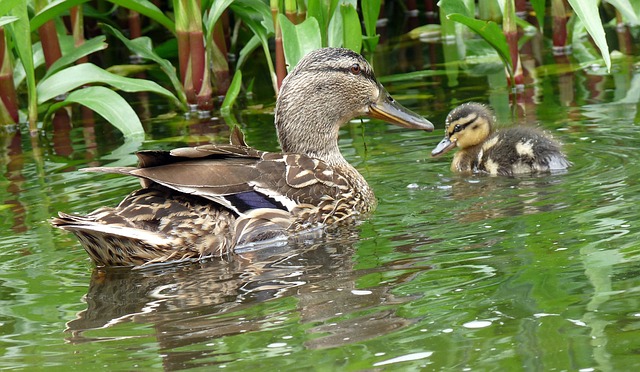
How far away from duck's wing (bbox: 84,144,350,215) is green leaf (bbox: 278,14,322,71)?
1.47 m

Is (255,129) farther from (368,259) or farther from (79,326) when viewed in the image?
(79,326)

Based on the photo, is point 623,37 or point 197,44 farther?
point 623,37

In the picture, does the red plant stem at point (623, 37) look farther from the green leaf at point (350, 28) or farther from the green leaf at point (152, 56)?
the green leaf at point (152, 56)

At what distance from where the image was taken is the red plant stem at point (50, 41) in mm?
7996

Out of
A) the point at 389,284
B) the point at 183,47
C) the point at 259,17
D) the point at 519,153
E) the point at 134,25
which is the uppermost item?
the point at 134,25

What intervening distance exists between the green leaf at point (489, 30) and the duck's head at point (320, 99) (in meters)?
1.03

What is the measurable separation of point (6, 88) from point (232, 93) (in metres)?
1.56

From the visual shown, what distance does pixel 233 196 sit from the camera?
16.8 feet

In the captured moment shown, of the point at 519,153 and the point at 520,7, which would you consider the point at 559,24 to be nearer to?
the point at 520,7

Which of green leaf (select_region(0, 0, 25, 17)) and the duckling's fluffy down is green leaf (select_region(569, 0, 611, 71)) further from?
green leaf (select_region(0, 0, 25, 17))

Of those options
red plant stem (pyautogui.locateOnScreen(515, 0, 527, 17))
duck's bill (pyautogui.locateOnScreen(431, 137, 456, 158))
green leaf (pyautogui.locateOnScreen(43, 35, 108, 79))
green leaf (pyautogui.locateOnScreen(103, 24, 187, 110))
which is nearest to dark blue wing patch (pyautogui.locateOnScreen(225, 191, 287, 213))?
duck's bill (pyautogui.locateOnScreen(431, 137, 456, 158))

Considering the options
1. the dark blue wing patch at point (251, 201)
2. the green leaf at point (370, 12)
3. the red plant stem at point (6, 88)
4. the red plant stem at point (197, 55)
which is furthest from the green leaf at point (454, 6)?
the red plant stem at point (6, 88)

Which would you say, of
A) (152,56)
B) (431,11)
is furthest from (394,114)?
(431,11)

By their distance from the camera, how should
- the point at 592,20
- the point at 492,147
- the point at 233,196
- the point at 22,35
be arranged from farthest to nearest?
the point at 22,35
the point at 492,147
the point at 592,20
the point at 233,196
